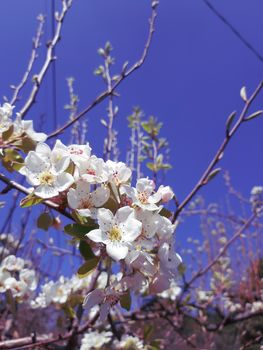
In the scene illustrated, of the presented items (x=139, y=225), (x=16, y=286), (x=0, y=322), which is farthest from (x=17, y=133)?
(x=0, y=322)

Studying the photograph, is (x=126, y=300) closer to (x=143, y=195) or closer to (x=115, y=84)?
(x=143, y=195)

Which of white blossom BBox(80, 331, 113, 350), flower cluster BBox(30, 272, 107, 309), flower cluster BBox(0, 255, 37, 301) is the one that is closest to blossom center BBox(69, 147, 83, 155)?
flower cluster BBox(0, 255, 37, 301)

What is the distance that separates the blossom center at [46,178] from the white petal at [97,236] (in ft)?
0.53

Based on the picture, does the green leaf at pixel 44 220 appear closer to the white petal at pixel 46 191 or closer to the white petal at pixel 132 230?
the white petal at pixel 46 191

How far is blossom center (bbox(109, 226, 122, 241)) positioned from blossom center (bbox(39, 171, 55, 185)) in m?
0.19

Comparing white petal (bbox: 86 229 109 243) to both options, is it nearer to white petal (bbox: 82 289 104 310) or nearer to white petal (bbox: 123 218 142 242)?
white petal (bbox: 123 218 142 242)

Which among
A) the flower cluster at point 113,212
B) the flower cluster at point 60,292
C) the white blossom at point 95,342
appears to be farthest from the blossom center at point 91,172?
the white blossom at point 95,342

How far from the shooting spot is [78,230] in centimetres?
82

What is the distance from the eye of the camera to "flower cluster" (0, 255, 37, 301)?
1556 millimetres

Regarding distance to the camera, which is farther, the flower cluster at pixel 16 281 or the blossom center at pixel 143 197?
the flower cluster at pixel 16 281

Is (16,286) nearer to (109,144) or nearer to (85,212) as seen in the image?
(85,212)

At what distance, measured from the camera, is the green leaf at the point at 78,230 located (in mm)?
813

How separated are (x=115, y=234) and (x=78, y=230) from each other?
90 millimetres

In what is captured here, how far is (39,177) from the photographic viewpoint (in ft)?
2.87
